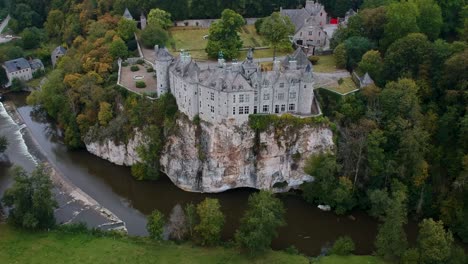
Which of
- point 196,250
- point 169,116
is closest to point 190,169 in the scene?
point 169,116

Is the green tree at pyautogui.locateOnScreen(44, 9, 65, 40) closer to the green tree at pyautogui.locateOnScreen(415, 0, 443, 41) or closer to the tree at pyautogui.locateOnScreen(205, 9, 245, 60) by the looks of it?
the tree at pyautogui.locateOnScreen(205, 9, 245, 60)

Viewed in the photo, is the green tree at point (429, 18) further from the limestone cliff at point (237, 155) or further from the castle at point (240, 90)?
the limestone cliff at point (237, 155)

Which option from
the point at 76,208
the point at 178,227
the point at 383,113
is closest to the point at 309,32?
the point at 383,113

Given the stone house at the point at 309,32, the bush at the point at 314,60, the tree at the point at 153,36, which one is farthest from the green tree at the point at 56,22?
the bush at the point at 314,60

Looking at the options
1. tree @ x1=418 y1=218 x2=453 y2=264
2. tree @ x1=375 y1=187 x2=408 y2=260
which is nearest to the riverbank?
A: tree @ x1=375 y1=187 x2=408 y2=260

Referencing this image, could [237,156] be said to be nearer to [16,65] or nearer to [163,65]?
[163,65]
